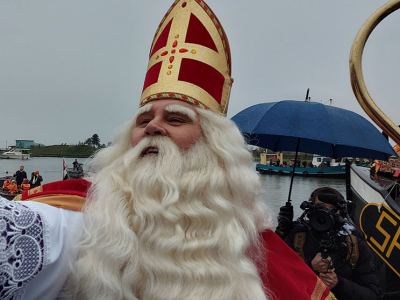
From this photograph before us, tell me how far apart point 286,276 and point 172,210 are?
0.68m

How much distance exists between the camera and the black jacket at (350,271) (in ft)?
7.35

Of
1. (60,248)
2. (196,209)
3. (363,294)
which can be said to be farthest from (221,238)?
(363,294)

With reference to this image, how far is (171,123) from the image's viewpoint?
1480 mm

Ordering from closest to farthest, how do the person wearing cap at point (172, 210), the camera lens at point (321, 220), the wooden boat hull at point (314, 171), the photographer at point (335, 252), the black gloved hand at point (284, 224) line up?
the person wearing cap at point (172, 210) < the photographer at point (335, 252) < the camera lens at point (321, 220) < the black gloved hand at point (284, 224) < the wooden boat hull at point (314, 171)

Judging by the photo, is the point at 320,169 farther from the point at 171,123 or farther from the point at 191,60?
the point at 171,123

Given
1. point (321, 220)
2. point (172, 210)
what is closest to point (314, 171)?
point (321, 220)

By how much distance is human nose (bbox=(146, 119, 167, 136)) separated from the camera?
1.42m

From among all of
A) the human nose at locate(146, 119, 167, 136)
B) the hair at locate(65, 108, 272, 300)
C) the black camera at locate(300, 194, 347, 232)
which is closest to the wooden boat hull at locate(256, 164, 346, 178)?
the black camera at locate(300, 194, 347, 232)

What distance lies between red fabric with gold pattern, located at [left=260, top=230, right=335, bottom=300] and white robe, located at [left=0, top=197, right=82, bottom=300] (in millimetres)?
874

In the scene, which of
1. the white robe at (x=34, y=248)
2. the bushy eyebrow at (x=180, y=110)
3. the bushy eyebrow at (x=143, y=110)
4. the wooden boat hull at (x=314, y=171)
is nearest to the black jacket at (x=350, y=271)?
the bushy eyebrow at (x=180, y=110)

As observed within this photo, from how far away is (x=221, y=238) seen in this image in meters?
1.28

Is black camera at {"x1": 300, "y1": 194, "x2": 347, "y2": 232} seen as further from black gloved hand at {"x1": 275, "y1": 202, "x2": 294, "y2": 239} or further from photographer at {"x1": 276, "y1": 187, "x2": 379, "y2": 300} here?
black gloved hand at {"x1": 275, "y1": 202, "x2": 294, "y2": 239}

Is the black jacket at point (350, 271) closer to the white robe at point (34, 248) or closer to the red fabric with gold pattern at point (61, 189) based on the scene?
the red fabric with gold pattern at point (61, 189)

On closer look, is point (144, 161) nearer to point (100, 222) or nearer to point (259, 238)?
point (100, 222)
